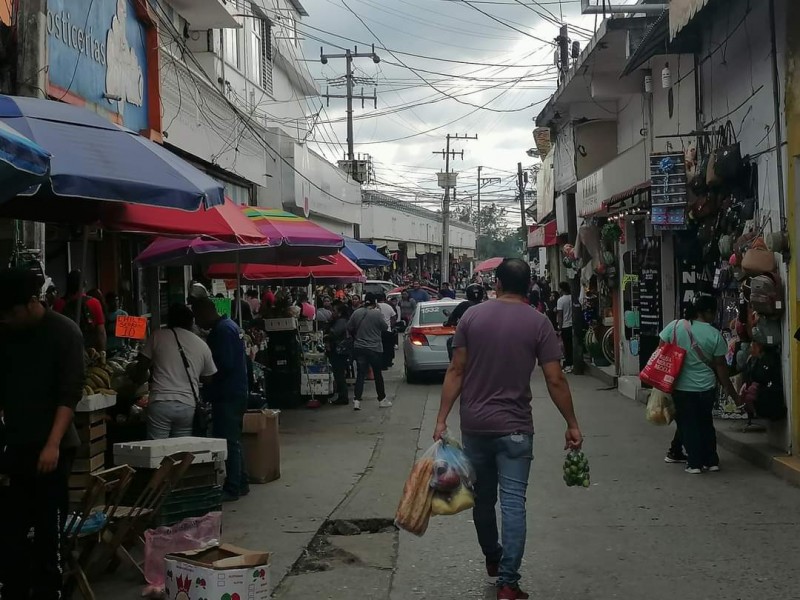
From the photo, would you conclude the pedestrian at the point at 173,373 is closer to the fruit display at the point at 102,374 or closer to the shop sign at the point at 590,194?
the fruit display at the point at 102,374

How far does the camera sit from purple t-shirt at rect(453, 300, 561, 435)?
5.43 m

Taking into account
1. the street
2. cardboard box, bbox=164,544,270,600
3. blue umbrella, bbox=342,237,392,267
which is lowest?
the street

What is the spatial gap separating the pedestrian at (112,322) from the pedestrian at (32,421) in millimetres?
5544

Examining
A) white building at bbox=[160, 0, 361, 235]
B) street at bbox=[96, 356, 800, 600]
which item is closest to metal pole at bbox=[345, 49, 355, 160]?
white building at bbox=[160, 0, 361, 235]

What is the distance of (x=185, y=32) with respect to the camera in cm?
1831

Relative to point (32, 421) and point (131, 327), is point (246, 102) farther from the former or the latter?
point (32, 421)

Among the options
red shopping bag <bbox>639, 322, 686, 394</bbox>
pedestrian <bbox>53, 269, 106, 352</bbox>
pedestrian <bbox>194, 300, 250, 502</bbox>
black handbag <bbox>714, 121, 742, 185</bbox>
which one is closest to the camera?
pedestrian <bbox>194, 300, 250, 502</bbox>

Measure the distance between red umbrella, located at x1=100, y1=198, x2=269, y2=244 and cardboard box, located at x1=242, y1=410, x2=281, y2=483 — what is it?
5.70ft

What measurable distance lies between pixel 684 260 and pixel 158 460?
8.89 metres

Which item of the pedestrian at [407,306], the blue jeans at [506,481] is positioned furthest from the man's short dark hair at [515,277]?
the pedestrian at [407,306]

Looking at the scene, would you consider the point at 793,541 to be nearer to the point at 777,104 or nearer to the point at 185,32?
the point at 777,104

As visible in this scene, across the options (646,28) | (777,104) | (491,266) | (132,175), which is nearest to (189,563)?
(132,175)

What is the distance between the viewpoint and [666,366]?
9.14 m

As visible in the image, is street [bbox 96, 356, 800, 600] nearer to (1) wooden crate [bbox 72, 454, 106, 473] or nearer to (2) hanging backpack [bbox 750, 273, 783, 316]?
(1) wooden crate [bbox 72, 454, 106, 473]
